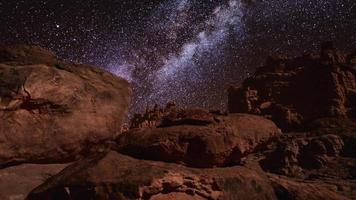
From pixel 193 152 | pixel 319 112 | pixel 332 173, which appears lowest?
pixel 332 173

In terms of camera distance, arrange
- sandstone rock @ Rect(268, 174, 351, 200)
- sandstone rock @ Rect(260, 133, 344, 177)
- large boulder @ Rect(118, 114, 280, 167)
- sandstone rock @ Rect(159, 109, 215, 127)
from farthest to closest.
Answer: sandstone rock @ Rect(260, 133, 344, 177) → sandstone rock @ Rect(268, 174, 351, 200) → sandstone rock @ Rect(159, 109, 215, 127) → large boulder @ Rect(118, 114, 280, 167)

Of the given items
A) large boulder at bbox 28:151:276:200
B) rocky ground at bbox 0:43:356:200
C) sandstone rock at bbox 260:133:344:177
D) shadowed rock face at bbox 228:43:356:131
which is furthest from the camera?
shadowed rock face at bbox 228:43:356:131

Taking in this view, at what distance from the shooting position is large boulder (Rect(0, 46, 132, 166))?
28.5 ft

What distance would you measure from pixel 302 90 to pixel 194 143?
4044 cm

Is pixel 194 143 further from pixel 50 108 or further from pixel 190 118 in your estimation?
pixel 50 108

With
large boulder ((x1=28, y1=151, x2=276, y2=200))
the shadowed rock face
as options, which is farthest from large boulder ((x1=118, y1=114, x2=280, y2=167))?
the shadowed rock face

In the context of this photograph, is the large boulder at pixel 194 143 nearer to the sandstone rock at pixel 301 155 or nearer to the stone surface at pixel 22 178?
the stone surface at pixel 22 178

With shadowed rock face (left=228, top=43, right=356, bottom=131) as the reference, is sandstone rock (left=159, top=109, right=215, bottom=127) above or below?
below

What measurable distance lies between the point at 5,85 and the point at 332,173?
21325mm

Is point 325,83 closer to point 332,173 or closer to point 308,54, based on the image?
point 308,54

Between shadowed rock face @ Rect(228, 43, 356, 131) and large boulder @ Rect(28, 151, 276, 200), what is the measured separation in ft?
111

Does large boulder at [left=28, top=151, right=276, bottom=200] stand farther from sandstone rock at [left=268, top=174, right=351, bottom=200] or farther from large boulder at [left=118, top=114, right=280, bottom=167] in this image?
sandstone rock at [left=268, top=174, right=351, bottom=200]

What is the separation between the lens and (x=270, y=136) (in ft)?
32.0

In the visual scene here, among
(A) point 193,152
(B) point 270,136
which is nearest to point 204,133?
(A) point 193,152
